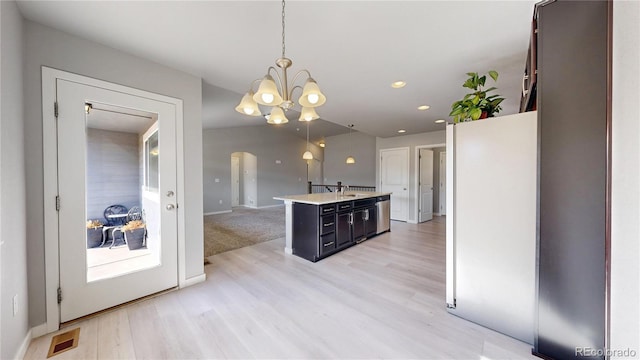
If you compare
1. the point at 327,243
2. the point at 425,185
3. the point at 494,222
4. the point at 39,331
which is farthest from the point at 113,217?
the point at 425,185

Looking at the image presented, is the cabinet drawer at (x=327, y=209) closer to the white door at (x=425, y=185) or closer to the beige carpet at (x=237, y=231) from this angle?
the beige carpet at (x=237, y=231)

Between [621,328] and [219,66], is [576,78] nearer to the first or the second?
[621,328]

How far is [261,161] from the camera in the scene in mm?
9094

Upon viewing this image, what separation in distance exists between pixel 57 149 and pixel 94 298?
1300mm

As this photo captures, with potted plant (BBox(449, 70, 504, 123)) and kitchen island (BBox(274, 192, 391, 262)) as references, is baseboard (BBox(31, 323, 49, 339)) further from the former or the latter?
potted plant (BBox(449, 70, 504, 123))

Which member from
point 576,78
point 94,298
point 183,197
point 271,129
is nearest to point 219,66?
point 183,197

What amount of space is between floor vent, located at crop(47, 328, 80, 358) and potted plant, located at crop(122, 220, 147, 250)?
2.46 ft

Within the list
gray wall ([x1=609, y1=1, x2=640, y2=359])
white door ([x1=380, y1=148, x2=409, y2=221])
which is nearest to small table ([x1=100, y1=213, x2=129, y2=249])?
gray wall ([x1=609, y1=1, x2=640, y2=359])

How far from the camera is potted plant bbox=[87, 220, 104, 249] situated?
203 cm

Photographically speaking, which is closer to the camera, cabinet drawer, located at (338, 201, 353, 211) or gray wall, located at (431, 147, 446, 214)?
cabinet drawer, located at (338, 201, 353, 211)

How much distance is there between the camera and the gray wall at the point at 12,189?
1.36m

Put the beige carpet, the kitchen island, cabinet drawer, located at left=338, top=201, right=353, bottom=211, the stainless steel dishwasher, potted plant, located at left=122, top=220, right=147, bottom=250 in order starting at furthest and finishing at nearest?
1. the stainless steel dishwasher
2. the beige carpet
3. cabinet drawer, located at left=338, top=201, right=353, bottom=211
4. the kitchen island
5. potted plant, located at left=122, top=220, right=147, bottom=250

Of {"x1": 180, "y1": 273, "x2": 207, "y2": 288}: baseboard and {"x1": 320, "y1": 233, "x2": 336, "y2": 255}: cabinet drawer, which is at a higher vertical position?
{"x1": 320, "y1": 233, "x2": 336, "y2": 255}: cabinet drawer

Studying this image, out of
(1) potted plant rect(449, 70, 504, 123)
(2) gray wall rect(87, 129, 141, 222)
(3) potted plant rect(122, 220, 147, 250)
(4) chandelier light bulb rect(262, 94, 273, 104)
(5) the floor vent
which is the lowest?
(5) the floor vent
